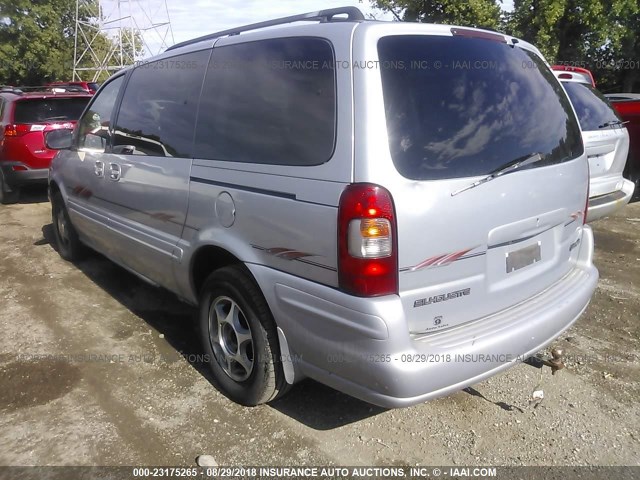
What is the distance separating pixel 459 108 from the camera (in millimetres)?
2486

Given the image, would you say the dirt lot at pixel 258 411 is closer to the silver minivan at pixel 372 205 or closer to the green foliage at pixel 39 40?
the silver minivan at pixel 372 205

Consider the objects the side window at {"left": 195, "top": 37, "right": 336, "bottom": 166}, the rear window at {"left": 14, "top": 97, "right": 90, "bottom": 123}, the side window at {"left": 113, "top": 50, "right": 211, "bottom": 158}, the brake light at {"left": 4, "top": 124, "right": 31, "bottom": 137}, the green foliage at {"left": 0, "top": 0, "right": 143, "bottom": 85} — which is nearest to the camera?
the side window at {"left": 195, "top": 37, "right": 336, "bottom": 166}

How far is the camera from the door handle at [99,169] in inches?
168

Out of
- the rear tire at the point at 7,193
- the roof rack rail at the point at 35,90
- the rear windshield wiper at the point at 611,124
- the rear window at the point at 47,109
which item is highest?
the roof rack rail at the point at 35,90

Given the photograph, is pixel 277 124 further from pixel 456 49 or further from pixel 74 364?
pixel 74 364

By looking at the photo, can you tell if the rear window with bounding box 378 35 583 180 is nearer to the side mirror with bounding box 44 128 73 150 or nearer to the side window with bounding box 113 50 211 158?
the side window with bounding box 113 50 211 158

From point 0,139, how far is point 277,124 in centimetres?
748

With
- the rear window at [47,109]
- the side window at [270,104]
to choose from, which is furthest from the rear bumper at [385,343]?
the rear window at [47,109]

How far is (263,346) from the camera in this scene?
9.21 feet

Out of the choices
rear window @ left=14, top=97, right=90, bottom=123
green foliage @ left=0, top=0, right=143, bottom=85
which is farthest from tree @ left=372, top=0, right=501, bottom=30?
green foliage @ left=0, top=0, right=143, bottom=85

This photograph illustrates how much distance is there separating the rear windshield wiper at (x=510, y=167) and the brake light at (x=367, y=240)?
35 centimetres

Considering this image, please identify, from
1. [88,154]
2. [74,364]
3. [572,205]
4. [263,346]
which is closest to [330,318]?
[263,346]

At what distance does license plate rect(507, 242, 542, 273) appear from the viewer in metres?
2.67

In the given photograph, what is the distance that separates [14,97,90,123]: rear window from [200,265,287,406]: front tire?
6562 millimetres
